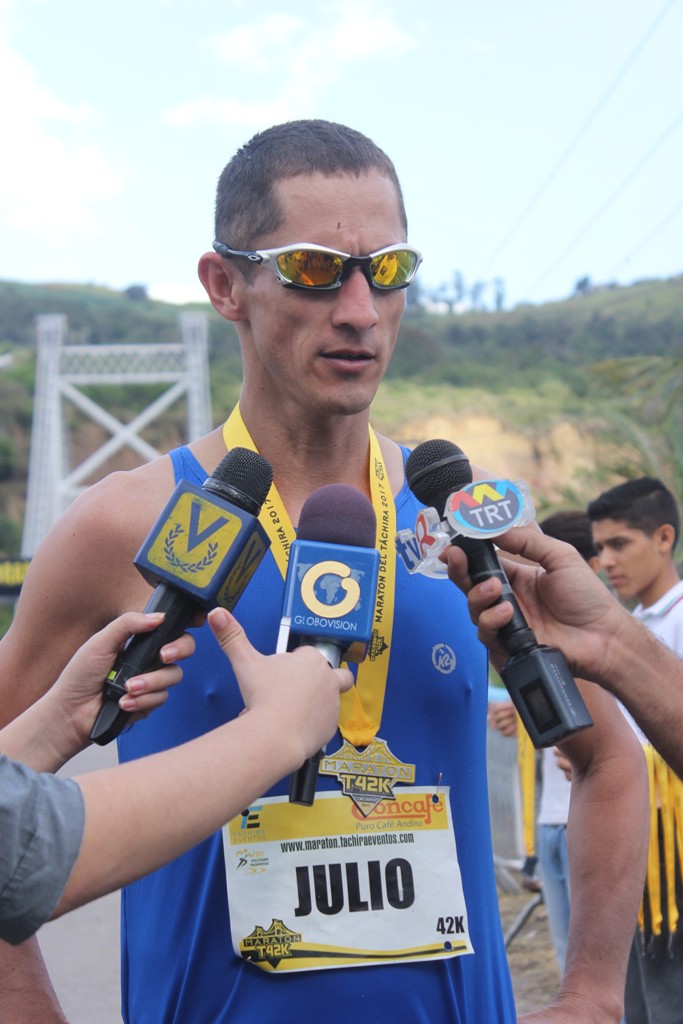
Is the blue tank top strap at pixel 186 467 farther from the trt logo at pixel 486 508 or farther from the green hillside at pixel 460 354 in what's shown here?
the green hillside at pixel 460 354

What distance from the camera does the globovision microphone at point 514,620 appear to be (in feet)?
6.54

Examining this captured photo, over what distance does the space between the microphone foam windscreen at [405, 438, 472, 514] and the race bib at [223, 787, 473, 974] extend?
58 centimetres

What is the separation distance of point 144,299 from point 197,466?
117 meters

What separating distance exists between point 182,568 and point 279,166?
3.29 feet

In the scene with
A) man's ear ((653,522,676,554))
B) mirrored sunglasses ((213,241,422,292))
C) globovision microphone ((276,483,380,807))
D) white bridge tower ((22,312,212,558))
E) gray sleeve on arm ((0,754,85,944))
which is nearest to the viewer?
gray sleeve on arm ((0,754,85,944))

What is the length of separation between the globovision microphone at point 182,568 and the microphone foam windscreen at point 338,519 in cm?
10

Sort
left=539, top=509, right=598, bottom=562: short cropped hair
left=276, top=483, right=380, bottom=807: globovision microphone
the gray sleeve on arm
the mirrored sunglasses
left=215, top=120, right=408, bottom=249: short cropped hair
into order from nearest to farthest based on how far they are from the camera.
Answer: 1. the gray sleeve on arm
2. left=276, top=483, right=380, bottom=807: globovision microphone
3. the mirrored sunglasses
4. left=215, top=120, right=408, bottom=249: short cropped hair
5. left=539, top=509, right=598, bottom=562: short cropped hair

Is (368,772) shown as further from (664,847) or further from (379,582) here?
(664,847)

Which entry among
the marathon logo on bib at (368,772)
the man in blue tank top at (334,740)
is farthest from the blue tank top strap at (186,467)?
the marathon logo on bib at (368,772)

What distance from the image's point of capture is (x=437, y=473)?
2.38 meters

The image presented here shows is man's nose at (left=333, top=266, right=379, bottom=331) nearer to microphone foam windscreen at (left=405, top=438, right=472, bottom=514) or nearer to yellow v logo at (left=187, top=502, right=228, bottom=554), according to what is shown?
microphone foam windscreen at (left=405, top=438, right=472, bottom=514)

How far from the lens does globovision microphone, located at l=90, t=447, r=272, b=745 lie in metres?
1.99

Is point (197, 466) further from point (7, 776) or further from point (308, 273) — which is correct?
point (7, 776)

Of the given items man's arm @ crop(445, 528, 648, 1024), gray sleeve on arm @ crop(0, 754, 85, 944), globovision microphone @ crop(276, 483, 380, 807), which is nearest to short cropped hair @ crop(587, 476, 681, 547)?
man's arm @ crop(445, 528, 648, 1024)
